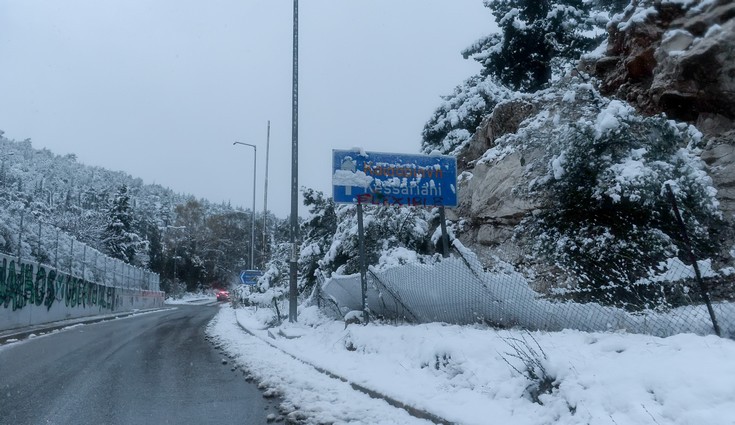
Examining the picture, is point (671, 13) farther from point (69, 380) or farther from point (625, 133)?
point (69, 380)

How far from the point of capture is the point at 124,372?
9.79m

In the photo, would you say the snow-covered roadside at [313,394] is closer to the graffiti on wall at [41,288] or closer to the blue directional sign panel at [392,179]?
the blue directional sign panel at [392,179]

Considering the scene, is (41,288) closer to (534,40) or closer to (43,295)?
(43,295)

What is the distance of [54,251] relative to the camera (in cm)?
2681

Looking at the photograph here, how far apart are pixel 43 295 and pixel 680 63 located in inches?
873

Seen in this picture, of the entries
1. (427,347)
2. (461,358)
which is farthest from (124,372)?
(461,358)

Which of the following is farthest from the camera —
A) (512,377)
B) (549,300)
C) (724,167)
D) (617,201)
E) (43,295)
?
(43,295)

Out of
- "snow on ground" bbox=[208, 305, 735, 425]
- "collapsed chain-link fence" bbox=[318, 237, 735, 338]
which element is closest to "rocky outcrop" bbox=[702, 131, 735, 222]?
"collapsed chain-link fence" bbox=[318, 237, 735, 338]

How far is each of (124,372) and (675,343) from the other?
8100 millimetres

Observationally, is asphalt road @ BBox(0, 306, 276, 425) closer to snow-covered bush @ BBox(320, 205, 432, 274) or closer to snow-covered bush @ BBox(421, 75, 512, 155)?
snow-covered bush @ BBox(320, 205, 432, 274)

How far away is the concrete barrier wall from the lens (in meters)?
19.5

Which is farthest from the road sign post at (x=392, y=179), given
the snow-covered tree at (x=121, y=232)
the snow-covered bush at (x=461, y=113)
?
the snow-covered tree at (x=121, y=232)

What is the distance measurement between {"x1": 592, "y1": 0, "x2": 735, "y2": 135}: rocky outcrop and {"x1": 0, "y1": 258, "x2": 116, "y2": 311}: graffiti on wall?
1834 centimetres

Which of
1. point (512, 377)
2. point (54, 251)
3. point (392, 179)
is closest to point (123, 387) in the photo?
point (512, 377)
